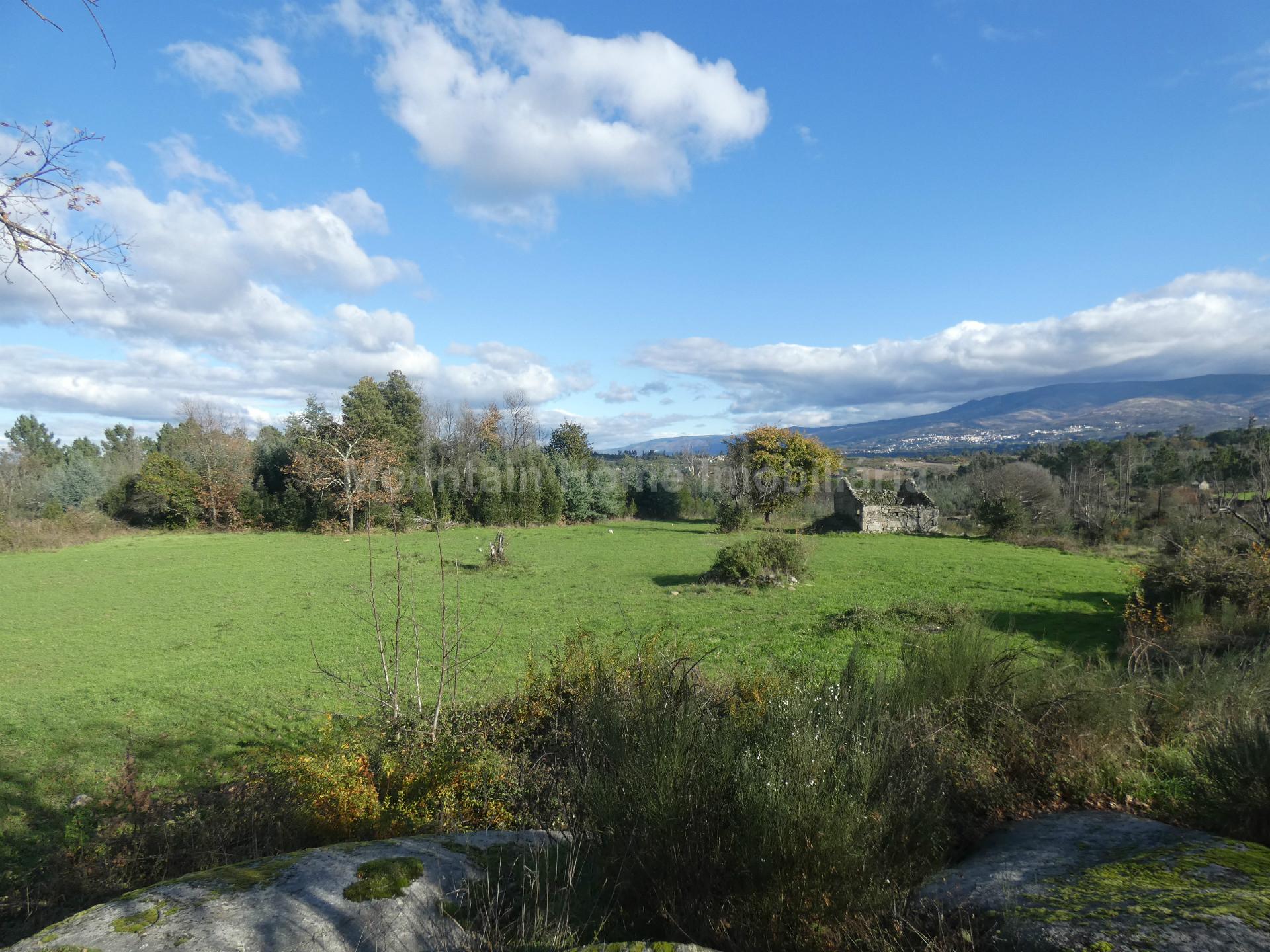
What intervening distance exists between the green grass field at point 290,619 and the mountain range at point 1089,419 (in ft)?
53.9

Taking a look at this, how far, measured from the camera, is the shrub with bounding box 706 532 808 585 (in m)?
14.6

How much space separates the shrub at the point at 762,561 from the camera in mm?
14617

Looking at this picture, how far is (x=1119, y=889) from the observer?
5.68 feet

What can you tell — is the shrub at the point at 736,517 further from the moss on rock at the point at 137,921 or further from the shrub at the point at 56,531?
the shrub at the point at 56,531

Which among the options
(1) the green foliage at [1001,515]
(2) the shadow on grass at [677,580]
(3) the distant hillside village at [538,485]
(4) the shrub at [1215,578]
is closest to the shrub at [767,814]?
(4) the shrub at [1215,578]

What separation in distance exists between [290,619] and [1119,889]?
13.0 m

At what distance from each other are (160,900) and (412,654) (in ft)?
24.5

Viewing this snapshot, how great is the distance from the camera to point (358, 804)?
311cm

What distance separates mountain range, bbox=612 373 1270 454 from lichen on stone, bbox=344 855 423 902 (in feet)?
99.4

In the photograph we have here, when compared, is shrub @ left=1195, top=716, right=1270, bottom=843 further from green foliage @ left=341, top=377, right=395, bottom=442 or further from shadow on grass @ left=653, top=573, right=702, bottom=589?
green foliage @ left=341, top=377, right=395, bottom=442

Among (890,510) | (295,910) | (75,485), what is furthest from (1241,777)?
(75,485)

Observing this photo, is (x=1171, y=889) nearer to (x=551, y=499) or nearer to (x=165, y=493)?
(x=551, y=499)

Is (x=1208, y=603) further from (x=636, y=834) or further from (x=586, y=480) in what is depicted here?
(x=586, y=480)

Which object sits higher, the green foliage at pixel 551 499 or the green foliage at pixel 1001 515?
the green foliage at pixel 551 499
